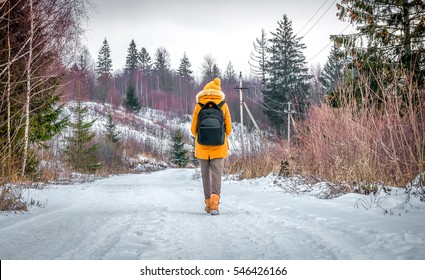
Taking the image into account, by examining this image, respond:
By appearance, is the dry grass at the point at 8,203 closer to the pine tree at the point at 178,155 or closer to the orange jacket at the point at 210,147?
the orange jacket at the point at 210,147

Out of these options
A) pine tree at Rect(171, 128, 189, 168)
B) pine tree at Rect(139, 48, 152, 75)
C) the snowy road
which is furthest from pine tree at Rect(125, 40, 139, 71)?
the snowy road

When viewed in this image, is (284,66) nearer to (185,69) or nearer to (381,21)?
(381,21)

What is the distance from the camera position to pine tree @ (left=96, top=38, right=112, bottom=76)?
76.7 metres

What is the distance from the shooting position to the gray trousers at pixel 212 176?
4551 millimetres

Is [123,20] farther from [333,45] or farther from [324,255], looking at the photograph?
[324,255]

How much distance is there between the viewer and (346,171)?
5.13 meters

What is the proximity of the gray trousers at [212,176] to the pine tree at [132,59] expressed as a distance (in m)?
79.9

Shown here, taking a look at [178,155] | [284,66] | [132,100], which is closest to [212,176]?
[284,66]

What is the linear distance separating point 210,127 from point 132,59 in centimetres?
8104

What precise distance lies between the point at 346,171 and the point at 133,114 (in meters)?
57.1

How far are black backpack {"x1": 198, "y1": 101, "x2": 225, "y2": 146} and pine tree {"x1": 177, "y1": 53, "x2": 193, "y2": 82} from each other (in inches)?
2999

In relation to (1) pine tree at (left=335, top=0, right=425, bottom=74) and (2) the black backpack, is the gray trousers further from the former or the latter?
(1) pine tree at (left=335, top=0, right=425, bottom=74)

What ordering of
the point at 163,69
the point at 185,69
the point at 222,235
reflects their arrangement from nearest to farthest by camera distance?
the point at 222,235, the point at 163,69, the point at 185,69

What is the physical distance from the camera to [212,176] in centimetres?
464
